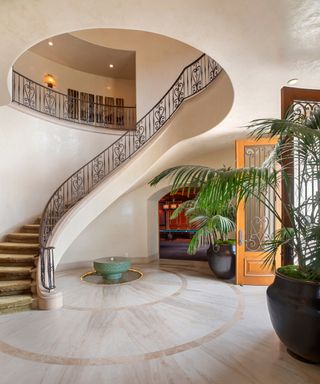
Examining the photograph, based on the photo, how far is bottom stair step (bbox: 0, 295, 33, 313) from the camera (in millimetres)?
Result: 3988

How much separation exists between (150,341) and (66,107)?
26.3 ft

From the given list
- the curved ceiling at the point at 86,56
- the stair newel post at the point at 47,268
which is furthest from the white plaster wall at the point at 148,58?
the stair newel post at the point at 47,268

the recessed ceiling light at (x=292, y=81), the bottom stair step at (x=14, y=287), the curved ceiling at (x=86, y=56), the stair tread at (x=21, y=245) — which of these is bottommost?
the bottom stair step at (x=14, y=287)

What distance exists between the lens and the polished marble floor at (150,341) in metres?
2.42

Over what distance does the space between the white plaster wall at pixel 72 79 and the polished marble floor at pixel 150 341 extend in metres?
7.27

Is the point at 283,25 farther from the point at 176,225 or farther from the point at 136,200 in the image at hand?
the point at 176,225

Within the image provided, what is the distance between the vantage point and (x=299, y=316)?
7.77ft

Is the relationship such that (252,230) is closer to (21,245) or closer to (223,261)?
(223,261)

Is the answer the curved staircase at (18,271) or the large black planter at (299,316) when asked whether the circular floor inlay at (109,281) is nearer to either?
the curved staircase at (18,271)

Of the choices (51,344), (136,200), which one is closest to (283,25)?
(51,344)

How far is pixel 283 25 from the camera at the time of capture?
7.88 feet

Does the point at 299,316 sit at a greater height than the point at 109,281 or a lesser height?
greater

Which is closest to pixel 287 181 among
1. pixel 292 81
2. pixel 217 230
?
pixel 292 81

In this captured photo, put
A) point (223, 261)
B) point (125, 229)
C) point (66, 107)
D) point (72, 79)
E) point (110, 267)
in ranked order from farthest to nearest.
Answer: point (72, 79) < point (66, 107) < point (125, 229) < point (223, 261) < point (110, 267)
